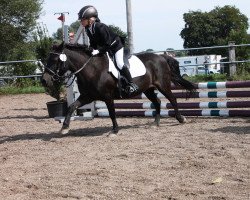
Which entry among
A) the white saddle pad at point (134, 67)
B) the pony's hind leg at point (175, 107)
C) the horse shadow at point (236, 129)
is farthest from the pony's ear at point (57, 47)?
the horse shadow at point (236, 129)

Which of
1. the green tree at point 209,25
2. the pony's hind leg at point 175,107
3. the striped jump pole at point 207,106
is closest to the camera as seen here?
the pony's hind leg at point 175,107

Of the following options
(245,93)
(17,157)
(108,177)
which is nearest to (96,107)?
(245,93)

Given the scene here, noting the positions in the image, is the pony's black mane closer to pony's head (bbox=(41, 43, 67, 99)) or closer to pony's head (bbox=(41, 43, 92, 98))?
pony's head (bbox=(41, 43, 92, 98))

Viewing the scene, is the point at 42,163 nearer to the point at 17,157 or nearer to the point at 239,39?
the point at 17,157

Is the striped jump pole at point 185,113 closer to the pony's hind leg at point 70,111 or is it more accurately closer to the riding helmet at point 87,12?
the pony's hind leg at point 70,111

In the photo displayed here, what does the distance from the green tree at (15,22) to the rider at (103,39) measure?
28663mm

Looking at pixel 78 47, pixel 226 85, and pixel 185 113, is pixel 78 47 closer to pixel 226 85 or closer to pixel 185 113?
pixel 185 113

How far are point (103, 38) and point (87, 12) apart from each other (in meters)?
0.51

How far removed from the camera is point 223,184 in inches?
197

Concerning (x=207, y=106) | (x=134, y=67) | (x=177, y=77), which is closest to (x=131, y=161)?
(x=134, y=67)

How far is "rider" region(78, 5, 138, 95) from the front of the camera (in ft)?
28.1

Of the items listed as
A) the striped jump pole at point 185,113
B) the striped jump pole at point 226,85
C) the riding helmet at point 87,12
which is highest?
the riding helmet at point 87,12

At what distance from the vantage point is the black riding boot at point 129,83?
8852 millimetres

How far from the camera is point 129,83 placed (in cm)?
890
